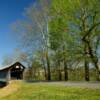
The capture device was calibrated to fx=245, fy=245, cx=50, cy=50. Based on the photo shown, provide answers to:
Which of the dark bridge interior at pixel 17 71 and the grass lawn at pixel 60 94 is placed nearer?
the grass lawn at pixel 60 94

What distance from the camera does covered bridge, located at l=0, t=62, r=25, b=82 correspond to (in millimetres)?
43656

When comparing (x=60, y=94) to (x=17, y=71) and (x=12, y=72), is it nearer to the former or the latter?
(x=17, y=71)

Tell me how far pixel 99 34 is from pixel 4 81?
2382 cm

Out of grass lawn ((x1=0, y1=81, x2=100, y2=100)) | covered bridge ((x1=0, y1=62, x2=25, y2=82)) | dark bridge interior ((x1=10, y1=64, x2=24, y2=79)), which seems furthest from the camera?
dark bridge interior ((x1=10, y1=64, x2=24, y2=79))

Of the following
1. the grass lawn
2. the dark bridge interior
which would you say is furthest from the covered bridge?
the grass lawn

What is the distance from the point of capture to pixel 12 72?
4584 cm

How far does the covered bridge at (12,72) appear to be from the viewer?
4366cm

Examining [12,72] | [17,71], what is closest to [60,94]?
[17,71]

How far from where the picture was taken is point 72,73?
1442 inches

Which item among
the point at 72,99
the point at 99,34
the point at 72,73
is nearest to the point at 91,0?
the point at 99,34


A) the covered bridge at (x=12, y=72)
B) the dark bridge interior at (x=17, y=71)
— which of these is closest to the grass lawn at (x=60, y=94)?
the covered bridge at (x=12, y=72)

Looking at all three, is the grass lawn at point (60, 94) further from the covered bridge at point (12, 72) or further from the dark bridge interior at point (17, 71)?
the dark bridge interior at point (17, 71)

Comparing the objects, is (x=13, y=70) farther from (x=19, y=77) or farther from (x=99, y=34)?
(x=99, y=34)

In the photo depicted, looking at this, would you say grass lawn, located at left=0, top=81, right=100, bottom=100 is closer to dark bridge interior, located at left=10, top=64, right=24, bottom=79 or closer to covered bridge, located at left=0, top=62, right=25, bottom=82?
covered bridge, located at left=0, top=62, right=25, bottom=82
